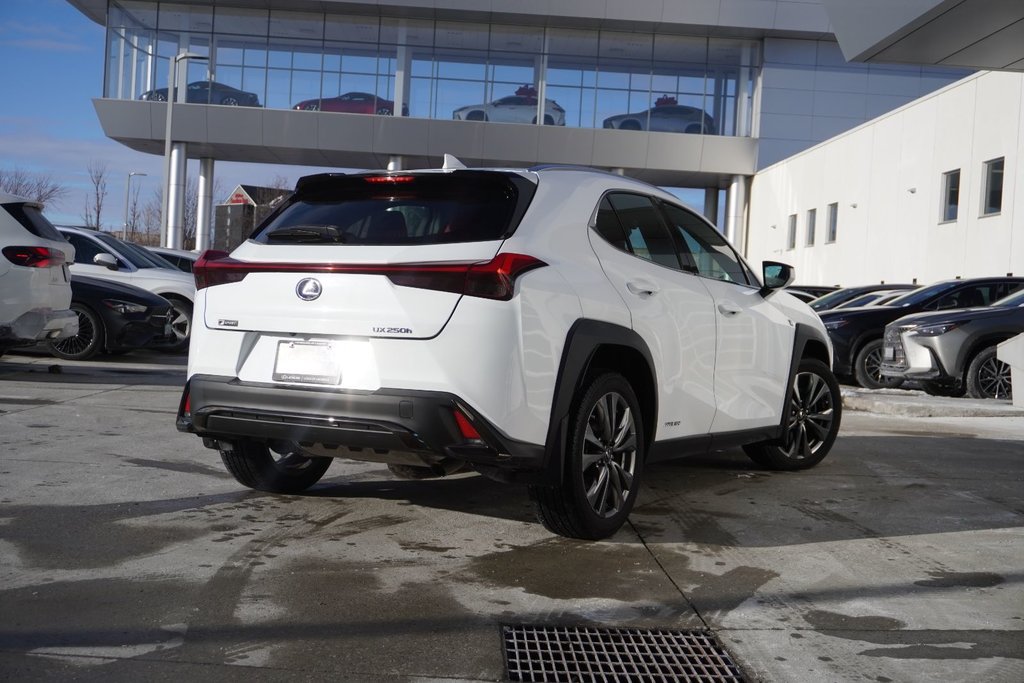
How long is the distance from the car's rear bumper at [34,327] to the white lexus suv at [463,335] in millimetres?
5615

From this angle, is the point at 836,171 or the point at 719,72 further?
the point at 719,72

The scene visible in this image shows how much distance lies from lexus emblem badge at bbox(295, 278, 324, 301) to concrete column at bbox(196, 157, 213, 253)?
1512 inches

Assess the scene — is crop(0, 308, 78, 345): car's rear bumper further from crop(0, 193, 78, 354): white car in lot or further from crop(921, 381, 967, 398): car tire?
crop(921, 381, 967, 398): car tire

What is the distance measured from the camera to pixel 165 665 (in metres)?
3.24

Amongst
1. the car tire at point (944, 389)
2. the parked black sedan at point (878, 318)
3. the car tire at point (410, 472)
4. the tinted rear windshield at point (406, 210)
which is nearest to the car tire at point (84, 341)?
the car tire at point (410, 472)

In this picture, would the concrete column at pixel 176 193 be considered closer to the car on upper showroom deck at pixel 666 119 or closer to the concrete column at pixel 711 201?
the car on upper showroom deck at pixel 666 119

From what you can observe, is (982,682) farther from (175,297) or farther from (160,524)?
(175,297)

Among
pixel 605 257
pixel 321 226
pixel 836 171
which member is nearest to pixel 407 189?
pixel 321 226

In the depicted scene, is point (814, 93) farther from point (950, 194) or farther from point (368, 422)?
point (368, 422)

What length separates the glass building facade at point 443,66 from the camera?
39.3 metres

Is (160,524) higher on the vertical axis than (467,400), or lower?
lower

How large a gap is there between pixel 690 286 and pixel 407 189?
1721 millimetres

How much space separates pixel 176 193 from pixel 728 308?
3658 centimetres

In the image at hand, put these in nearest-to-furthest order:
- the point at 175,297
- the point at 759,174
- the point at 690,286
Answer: the point at 690,286 < the point at 175,297 < the point at 759,174
